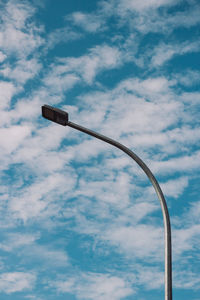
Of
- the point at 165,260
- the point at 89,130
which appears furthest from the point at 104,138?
the point at 165,260

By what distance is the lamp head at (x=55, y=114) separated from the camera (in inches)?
361

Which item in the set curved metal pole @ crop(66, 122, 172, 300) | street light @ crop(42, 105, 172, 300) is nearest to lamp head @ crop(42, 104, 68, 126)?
street light @ crop(42, 105, 172, 300)

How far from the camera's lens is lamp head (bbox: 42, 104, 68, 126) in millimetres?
9164

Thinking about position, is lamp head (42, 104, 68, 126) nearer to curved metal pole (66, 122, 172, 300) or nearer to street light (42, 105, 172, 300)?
street light (42, 105, 172, 300)

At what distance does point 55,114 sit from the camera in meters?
9.21

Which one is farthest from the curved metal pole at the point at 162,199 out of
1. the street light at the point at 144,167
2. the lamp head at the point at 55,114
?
the lamp head at the point at 55,114

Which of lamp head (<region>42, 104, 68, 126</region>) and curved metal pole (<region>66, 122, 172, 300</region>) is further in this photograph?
lamp head (<region>42, 104, 68, 126</region>)

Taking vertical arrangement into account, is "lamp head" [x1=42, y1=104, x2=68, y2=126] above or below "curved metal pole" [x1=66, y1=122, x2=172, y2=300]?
above

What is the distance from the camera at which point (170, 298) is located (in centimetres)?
739

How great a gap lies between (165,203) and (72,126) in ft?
8.62

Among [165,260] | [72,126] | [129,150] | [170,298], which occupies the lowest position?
[170,298]

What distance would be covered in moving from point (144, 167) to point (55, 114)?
88.1 inches

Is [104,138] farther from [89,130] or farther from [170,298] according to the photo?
[170,298]

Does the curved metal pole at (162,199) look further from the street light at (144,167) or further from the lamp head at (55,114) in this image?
the lamp head at (55,114)
